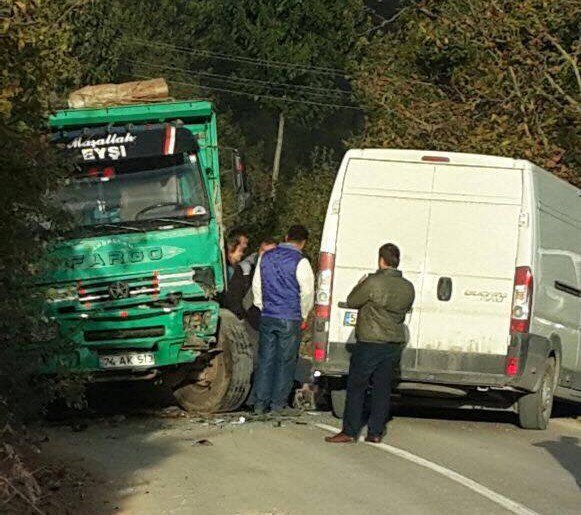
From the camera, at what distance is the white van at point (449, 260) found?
45.9 ft

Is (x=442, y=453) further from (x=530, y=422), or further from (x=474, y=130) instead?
(x=474, y=130)

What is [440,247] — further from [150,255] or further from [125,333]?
[125,333]

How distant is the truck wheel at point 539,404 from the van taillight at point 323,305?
2.01 meters

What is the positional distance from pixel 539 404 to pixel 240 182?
11.9ft

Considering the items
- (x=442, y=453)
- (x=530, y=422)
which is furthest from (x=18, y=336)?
(x=530, y=422)

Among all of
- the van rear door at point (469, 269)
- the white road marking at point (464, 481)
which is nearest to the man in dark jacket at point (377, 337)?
the white road marking at point (464, 481)

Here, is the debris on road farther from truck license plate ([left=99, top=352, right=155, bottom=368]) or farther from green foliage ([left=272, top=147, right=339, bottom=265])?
green foliage ([left=272, top=147, right=339, bottom=265])

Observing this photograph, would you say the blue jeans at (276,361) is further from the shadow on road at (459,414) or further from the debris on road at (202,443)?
the debris on road at (202,443)

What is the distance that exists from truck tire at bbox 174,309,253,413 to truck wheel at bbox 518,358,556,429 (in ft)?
8.72

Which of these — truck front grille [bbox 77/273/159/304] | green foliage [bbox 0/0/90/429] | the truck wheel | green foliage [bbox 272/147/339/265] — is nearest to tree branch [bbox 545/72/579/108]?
the truck wheel

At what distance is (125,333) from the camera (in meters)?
14.3

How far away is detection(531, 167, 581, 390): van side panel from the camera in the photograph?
47.2 feet

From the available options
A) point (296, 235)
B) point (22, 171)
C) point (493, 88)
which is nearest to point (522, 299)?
point (296, 235)

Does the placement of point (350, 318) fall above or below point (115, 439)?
above
